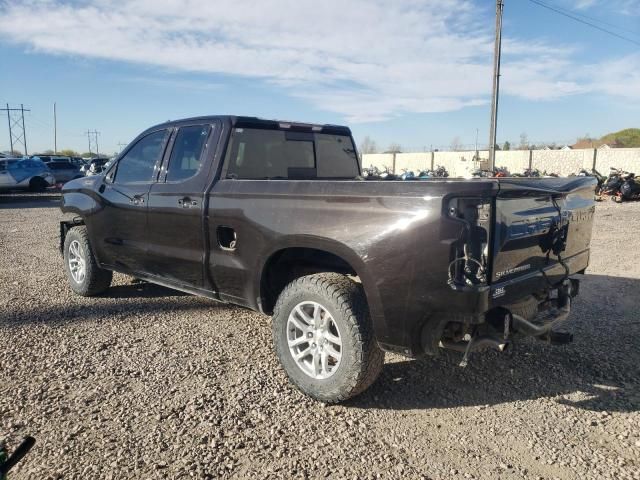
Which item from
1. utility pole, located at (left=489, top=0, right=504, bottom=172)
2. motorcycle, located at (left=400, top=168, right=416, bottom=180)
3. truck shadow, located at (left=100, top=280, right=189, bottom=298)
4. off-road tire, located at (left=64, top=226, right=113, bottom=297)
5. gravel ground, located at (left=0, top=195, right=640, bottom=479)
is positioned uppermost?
utility pole, located at (left=489, top=0, right=504, bottom=172)

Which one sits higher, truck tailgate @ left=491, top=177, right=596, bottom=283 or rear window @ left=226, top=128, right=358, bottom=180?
rear window @ left=226, top=128, right=358, bottom=180

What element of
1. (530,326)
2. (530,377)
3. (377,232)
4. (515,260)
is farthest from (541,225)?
(530,377)

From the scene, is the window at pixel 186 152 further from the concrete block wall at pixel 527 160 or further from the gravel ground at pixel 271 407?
the concrete block wall at pixel 527 160

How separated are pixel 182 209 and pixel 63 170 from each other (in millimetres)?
28533

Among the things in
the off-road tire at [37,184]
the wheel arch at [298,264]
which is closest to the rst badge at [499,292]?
the wheel arch at [298,264]

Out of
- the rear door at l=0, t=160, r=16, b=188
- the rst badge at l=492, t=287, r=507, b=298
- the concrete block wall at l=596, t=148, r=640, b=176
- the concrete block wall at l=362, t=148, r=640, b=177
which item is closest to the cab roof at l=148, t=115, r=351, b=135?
the rst badge at l=492, t=287, r=507, b=298

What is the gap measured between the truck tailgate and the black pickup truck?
0.04 feet

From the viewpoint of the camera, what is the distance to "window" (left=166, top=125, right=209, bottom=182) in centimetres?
441

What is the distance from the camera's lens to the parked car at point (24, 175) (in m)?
22.6

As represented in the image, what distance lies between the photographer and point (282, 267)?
3973 millimetres

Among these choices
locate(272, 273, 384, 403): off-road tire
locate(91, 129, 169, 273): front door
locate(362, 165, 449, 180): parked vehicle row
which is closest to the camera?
locate(272, 273, 384, 403): off-road tire

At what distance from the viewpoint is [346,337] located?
10.4 feet

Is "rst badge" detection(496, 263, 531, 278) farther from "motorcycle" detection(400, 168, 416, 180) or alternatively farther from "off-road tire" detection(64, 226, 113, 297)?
"off-road tire" detection(64, 226, 113, 297)

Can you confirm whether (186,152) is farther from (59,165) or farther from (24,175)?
(59,165)
